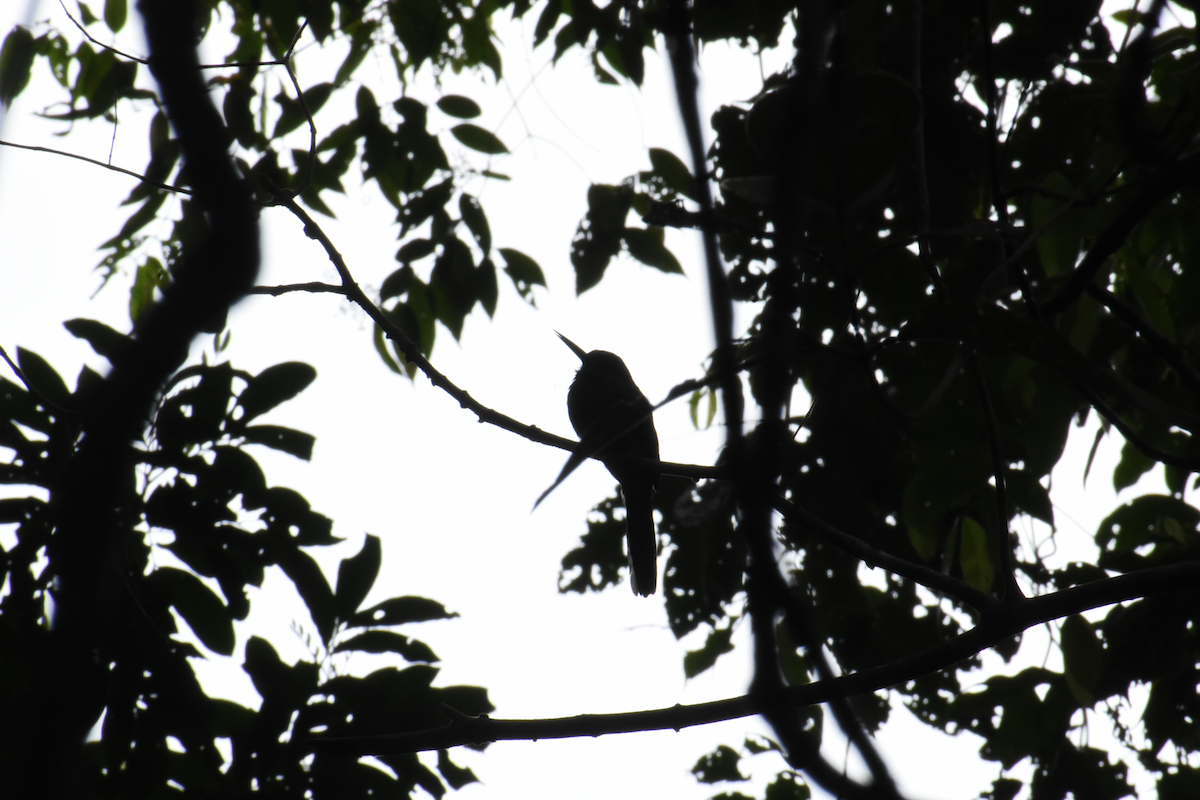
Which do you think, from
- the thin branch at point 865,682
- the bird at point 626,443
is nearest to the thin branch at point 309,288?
the bird at point 626,443

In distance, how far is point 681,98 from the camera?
545 millimetres

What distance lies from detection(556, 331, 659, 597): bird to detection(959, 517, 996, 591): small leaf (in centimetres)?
67

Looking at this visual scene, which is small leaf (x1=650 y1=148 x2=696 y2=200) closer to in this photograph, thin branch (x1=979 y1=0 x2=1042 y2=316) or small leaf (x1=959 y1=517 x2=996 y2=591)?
thin branch (x1=979 y1=0 x2=1042 y2=316)

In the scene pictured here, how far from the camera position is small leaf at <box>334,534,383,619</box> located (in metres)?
2.72

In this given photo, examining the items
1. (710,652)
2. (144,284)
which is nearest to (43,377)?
(144,284)

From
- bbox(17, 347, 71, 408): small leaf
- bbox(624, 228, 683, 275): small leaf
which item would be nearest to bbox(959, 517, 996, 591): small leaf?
bbox(624, 228, 683, 275): small leaf

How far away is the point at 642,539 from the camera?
354 cm

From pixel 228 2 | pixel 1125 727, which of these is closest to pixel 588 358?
pixel 228 2

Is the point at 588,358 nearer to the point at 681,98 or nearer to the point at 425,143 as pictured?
the point at 425,143

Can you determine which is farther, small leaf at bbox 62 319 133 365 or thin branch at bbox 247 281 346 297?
small leaf at bbox 62 319 133 365

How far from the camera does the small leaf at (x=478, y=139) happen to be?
304 cm

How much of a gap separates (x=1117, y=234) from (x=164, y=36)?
122 cm

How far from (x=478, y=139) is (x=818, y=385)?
1.86 metres

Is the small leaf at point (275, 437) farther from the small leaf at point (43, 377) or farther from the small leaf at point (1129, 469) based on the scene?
the small leaf at point (1129, 469)
